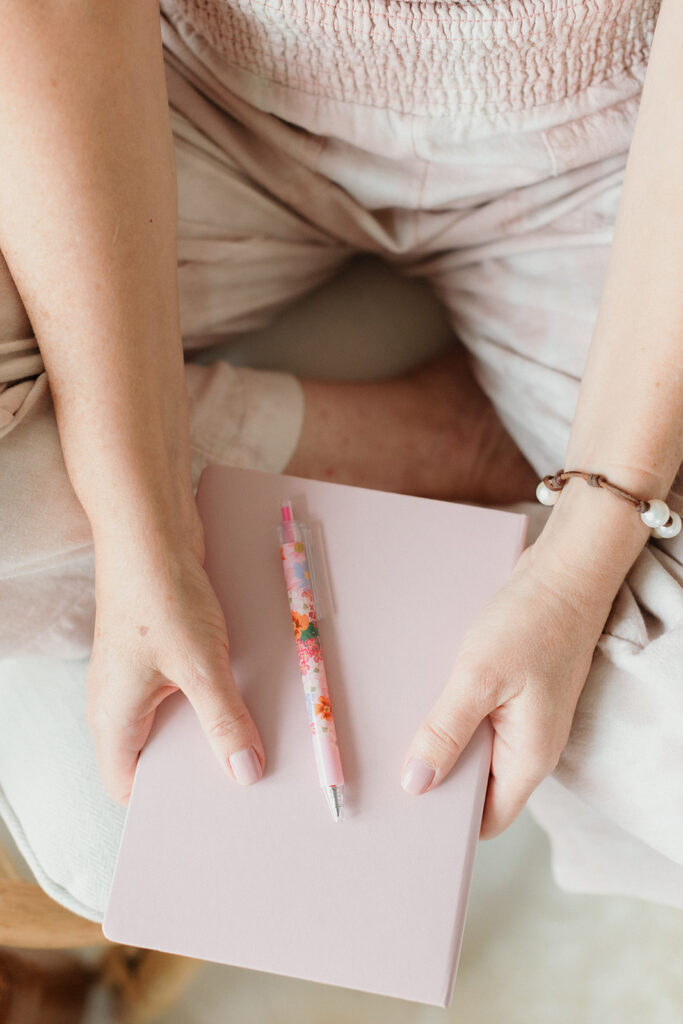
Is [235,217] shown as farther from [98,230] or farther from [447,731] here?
[447,731]

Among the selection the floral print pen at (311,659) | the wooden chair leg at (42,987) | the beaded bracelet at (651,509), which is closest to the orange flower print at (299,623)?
the floral print pen at (311,659)

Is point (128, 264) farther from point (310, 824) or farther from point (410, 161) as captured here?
point (310, 824)

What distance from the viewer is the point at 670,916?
106 centimetres

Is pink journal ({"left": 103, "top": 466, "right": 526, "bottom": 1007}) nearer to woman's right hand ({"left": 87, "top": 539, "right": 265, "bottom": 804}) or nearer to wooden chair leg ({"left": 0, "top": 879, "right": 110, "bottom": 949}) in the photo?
woman's right hand ({"left": 87, "top": 539, "right": 265, "bottom": 804})

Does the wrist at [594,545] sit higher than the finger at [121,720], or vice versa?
the wrist at [594,545]

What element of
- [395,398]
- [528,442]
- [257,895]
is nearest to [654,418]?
[528,442]

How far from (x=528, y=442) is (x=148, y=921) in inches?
20.5

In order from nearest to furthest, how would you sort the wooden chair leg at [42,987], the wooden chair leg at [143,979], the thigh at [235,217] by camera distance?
the thigh at [235,217] → the wooden chair leg at [42,987] → the wooden chair leg at [143,979]

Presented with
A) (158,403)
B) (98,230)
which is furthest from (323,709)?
(98,230)

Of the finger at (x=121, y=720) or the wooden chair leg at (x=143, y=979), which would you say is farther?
the wooden chair leg at (x=143, y=979)

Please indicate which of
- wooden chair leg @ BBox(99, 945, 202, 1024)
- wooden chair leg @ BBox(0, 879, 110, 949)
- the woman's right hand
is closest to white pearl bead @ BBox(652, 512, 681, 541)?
the woman's right hand

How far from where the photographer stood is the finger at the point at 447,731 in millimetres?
559

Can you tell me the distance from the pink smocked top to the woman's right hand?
1.25 ft

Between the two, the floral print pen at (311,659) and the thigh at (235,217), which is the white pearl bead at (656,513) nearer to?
the floral print pen at (311,659)
